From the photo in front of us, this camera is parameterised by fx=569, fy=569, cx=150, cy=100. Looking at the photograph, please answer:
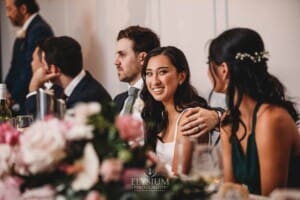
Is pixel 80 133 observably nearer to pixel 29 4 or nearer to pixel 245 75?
pixel 245 75

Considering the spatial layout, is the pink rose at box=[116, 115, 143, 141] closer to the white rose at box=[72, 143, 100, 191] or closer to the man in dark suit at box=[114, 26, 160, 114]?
the white rose at box=[72, 143, 100, 191]

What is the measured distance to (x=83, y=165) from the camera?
91cm

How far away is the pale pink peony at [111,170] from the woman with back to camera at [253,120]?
0.90m

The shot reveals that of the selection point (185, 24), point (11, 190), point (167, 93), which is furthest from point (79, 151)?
point (185, 24)

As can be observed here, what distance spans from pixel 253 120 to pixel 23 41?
2.50m

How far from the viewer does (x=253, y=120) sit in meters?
1.79

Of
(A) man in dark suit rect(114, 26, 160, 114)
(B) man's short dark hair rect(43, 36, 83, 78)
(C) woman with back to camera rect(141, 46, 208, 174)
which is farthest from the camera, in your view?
(B) man's short dark hair rect(43, 36, 83, 78)

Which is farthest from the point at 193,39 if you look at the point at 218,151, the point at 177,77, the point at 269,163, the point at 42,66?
the point at 218,151

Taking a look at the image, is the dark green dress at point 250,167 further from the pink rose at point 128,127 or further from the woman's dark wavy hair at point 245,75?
the pink rose at point 128,127

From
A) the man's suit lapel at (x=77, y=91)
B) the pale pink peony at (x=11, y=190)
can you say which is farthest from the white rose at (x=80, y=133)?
the man's suit lapel at (x=77, y=91)

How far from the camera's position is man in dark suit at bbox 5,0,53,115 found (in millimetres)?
3805

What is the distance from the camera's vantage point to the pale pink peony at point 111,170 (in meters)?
0.89

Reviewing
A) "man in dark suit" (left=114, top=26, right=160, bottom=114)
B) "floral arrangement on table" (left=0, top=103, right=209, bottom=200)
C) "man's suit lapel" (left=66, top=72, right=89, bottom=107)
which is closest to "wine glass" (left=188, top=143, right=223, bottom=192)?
"floral arrangement on table" (left=0, top=103, right=209, bottom=200)

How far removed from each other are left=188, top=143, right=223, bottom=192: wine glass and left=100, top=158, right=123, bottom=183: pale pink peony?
17 centimetres
